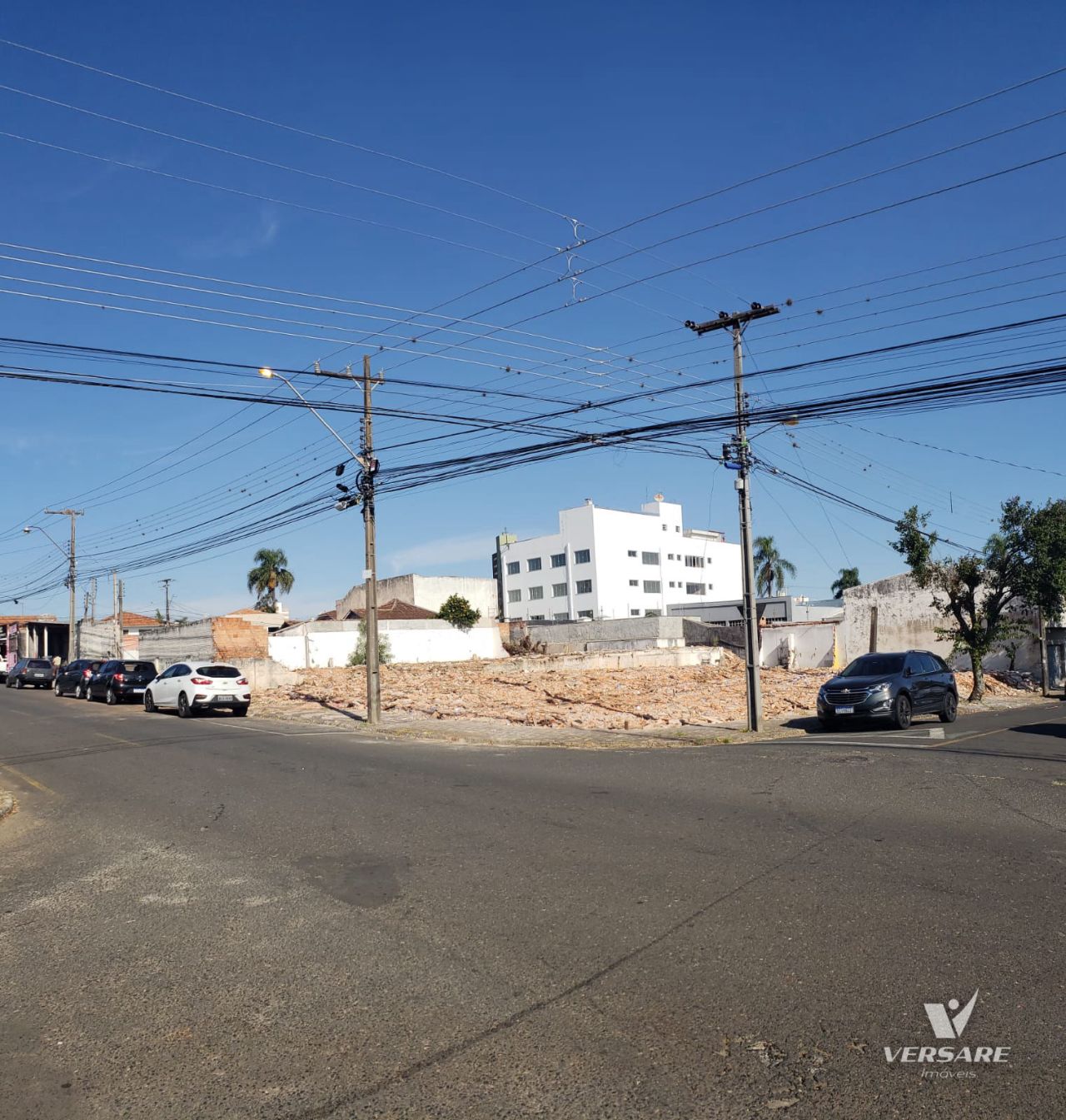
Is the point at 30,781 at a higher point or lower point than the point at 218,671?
lower

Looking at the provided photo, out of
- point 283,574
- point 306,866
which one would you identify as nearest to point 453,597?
point 283,574

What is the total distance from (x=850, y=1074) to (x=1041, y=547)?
27.3m

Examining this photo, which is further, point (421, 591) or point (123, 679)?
point (421, 591)

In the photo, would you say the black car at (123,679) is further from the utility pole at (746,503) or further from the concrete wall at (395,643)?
the utility pole at (746,503)

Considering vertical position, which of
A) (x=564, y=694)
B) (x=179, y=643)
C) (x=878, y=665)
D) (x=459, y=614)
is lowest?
(x=564, y=694)

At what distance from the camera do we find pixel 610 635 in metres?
61.4

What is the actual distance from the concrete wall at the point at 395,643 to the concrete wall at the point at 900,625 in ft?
67.6

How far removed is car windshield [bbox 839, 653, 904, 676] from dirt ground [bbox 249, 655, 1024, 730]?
359cm

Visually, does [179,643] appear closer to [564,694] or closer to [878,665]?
[564,694]

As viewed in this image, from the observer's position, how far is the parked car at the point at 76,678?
36062mm

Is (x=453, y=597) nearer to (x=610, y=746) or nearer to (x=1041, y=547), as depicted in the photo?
(x=1041, y=547)

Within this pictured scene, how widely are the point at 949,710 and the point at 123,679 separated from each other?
2589 cm

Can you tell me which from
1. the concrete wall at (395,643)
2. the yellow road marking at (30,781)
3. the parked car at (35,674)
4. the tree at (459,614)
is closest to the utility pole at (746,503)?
the yellow road marking at (30,781)

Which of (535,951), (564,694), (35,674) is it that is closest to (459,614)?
(35,674)
